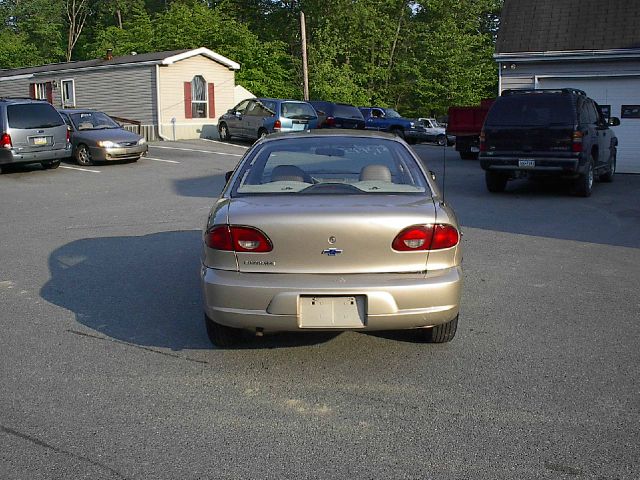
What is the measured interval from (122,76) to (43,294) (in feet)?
84.1

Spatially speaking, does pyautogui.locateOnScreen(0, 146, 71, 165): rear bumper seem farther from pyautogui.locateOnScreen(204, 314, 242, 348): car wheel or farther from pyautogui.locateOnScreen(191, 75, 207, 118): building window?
pyautogui.locateOnScreen(204, 314, 242, 348): car wheel

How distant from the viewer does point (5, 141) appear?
17.6m

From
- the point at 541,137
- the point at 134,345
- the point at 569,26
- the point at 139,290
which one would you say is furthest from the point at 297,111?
the point at 134,345

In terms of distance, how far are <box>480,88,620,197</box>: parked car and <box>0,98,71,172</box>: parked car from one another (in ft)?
35.0

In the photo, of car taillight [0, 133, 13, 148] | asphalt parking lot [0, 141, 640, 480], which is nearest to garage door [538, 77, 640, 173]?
asphalt parking lot [0, 141, 640, 480]

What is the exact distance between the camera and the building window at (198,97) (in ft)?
101

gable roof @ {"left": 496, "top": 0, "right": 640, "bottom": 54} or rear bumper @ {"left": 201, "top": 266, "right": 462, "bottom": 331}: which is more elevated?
gable roof @ {"left": 496, "top": 0, "right": 640, "bottom": 54}

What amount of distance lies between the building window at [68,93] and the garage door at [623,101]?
2269cm

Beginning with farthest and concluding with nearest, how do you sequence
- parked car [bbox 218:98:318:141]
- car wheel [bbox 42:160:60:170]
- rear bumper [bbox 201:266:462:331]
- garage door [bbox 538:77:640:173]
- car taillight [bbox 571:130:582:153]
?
parked car [bbox 218:98:318:141], car wheel [bbox 42:160:60:170], garage door [bbox 538:77:640:173], car taillight [bbox 571:130:582:153], rear bumper [bbox 201:266:462:331]

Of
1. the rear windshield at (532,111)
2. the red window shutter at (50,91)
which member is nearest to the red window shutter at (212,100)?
the red window shutter at (50,91)

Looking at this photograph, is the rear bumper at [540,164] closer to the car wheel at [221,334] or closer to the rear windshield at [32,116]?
the car wheel at [221,334]

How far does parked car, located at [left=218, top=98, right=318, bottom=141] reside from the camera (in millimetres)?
25820

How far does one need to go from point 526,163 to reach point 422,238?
9455 mm

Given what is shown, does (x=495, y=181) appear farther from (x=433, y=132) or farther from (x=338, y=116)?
(x=433, y=132)
